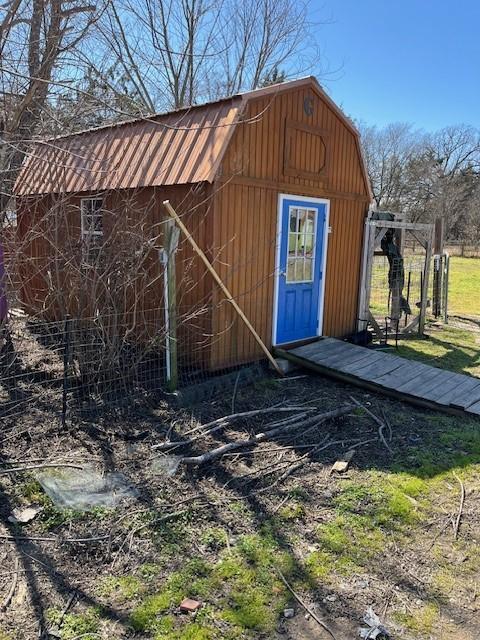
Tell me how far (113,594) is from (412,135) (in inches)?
1737

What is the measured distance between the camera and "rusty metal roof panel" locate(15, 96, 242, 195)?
17.4 feet

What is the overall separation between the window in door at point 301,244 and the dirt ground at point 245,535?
2.81 meters

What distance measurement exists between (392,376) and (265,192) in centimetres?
286

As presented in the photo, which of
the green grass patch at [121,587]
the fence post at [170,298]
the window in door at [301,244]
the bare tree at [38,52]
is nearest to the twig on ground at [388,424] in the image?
the fence post at [170,298]

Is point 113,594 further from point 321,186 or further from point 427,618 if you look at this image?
point 321,186

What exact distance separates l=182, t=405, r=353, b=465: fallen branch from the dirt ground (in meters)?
0.06

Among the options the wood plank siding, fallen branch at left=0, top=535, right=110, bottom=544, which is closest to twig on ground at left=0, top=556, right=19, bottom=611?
fallen branch at left=0, top=535, right=110, bottom=544

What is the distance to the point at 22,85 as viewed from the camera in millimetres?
4461

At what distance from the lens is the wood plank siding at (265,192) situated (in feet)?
18.5

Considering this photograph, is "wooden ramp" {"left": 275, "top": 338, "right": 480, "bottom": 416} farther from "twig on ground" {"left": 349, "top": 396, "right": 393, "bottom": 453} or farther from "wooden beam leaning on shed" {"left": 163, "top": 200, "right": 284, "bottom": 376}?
"wooden beam leaning on shed" {"left": 163, "top": 200, "right": 284, "bottom": 376}

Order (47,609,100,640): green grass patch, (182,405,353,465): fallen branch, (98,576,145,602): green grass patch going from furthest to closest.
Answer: (182,405,353,465): fallen branch
(98,576,145,602): green grass patch
(47,609,100,640): green grass patch

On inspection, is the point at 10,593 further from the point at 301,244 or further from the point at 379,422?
the point at 301,244

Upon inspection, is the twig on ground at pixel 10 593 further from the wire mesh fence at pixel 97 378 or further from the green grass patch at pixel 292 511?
the wire mesh fence at pixel 97 378

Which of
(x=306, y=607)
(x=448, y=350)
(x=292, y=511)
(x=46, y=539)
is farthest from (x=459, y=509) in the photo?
(x=448, y=350)
